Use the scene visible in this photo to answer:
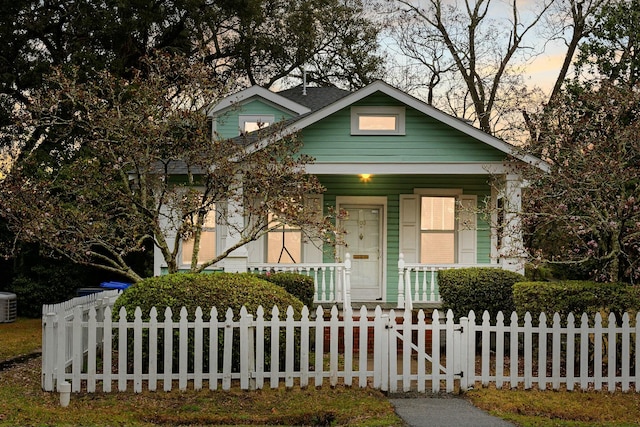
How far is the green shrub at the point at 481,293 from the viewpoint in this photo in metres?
13.9

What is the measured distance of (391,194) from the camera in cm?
1820

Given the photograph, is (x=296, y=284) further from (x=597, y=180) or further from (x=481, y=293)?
(x=597, y=180)

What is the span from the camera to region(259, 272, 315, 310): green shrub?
14.6 m

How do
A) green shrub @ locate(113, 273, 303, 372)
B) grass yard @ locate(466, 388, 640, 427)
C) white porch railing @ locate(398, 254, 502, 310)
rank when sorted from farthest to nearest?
white porch railing @ locate(398, 254, 502, 310) < green shrub @ locate(113, 273, 303, 372) < grass yard @ locate(466, 388, 640, 427)

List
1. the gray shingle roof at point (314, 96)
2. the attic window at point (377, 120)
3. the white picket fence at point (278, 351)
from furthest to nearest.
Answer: the gray shingle roof at point (314, 96), the attic window at point (377, 120), the white picket fence at point (278, 351)

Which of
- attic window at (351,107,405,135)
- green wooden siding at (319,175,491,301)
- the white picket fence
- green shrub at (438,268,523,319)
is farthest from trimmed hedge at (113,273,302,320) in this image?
green wooden siding at (319,175,491,301)

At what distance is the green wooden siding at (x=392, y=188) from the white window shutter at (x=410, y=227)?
5.2 inches

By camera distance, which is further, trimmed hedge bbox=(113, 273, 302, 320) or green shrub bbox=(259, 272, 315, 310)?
green shrub bbox=(259, 272, 315, 310)

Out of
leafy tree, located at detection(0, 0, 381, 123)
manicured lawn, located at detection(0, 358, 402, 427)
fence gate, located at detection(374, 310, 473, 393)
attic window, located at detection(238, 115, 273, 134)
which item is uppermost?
leafy tree, located at detection(0, 0, 381, 123)

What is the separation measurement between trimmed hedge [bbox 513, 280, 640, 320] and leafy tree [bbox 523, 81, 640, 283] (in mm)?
425

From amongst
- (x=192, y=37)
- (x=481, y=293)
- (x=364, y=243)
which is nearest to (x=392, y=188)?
(x=364, y=243)

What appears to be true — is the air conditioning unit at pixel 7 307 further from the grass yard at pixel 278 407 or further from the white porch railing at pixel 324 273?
the grass yard at pixel 278 407

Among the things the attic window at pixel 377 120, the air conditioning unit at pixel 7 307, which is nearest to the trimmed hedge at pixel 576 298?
the attic window at pixel 377 120

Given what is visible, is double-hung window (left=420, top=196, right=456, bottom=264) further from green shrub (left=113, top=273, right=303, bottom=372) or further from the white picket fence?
green shrub (left=113, top=273, right=303, bottom=372)
